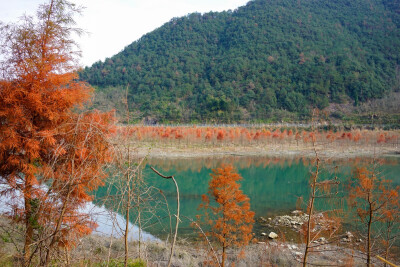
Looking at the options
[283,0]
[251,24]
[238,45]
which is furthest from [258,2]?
[238,45]

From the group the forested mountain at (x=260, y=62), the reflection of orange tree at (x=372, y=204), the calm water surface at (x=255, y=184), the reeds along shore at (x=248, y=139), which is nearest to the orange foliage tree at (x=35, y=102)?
the calm water surface at (x=255, y=184)

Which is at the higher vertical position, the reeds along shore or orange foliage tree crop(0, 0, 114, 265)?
orange foliage tree crop(0, 0, 114, 265)

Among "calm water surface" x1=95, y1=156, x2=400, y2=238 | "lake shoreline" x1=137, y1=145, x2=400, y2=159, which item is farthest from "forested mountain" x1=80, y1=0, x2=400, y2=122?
"calm water surface" x1=95, y1=156, x2=400, y2=238

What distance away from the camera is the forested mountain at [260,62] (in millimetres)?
76062

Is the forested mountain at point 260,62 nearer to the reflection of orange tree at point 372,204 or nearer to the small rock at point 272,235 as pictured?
the small rock at point 272,235

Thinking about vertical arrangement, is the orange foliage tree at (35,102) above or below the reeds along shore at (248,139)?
above

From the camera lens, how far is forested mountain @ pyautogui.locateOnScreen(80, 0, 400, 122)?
76.1 metres

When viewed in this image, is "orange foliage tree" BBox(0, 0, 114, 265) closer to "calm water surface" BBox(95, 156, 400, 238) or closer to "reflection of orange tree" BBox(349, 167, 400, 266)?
"calm water surface" BBox(95, 156, 400, 238)

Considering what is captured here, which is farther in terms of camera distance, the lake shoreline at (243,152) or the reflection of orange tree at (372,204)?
the lake shoreline at (243,152)

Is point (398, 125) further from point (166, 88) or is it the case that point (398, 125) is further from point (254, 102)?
point (166, 88)

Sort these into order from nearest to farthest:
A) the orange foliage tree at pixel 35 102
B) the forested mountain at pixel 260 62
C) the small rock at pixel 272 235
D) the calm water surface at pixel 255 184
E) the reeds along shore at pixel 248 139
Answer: the orange foliage tree at pixel 35 102 < the small rock at pixel 272 235 < the calm water surface at pixel 255 184 < the reeds along shore at pixel 248 139 < the forested mountain at pixel 260 62

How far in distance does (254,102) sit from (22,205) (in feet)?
246

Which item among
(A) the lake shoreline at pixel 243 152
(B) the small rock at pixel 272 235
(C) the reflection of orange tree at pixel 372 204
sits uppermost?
(C) the reflection of orange tree at pixel 372 204

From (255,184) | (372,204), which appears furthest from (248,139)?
(372,204)
